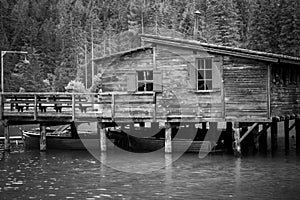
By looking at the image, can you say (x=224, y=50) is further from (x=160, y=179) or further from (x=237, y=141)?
(x=160, y=179)

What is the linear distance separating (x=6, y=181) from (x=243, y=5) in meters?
81.0

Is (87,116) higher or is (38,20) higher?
(38,20)

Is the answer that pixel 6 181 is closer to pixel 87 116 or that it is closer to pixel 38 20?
pixel 87 116

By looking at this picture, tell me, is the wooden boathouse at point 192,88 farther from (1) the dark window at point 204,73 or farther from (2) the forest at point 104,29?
(2) the forest at point 104,29

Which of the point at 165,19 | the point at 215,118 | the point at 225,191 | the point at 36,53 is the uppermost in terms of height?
the point at 165,19

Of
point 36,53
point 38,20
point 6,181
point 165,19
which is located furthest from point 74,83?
point 6,181

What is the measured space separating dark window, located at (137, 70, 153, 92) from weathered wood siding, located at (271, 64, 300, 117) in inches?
264

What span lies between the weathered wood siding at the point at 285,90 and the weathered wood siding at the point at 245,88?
722 millimetres

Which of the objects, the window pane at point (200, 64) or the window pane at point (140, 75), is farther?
the window pane at point (140, 75)

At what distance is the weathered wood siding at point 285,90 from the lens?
Result: 30.9 metres

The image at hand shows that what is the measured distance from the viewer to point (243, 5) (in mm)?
100188

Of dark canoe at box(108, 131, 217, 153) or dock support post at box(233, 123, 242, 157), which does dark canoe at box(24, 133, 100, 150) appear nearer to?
dark canoe at box(108, 131, 217, 153)

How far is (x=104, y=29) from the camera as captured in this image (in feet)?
399

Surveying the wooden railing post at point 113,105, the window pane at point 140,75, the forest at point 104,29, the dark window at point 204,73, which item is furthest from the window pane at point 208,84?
the forest at point 104,29
